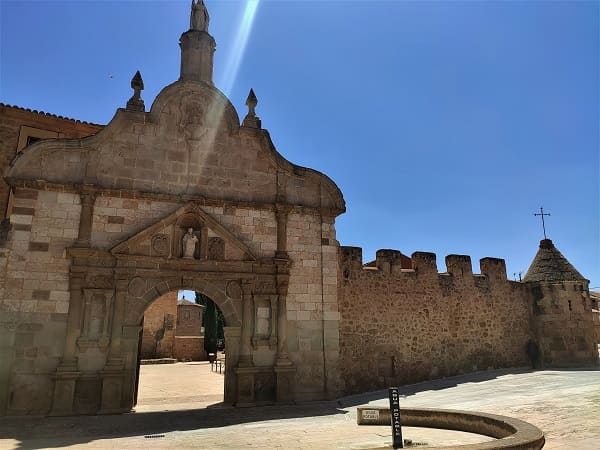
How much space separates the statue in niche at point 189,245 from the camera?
37.3 feet

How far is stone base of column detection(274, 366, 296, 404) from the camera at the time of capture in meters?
11.2

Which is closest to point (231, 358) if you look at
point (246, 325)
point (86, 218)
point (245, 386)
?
point (245, 386)

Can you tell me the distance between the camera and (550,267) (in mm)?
17531

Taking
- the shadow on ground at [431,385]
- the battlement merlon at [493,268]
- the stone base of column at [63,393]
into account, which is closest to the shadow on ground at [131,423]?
the stone base of column at [63,393]

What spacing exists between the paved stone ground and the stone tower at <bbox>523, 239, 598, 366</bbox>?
2806 millimetres

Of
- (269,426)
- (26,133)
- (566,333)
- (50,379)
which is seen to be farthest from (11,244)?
(566,333)

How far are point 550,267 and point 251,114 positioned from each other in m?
12.5

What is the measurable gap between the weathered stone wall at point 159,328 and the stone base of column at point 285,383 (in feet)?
54.7

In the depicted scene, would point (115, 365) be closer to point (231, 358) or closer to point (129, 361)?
point (129, 361)

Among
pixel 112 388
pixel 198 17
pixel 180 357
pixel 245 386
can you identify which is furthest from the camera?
pixel 180 357

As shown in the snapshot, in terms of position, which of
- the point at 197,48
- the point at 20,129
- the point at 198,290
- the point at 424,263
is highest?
the point at 197,48

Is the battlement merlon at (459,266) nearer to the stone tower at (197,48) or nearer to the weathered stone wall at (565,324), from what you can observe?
the weathered stone wall at (565,324)

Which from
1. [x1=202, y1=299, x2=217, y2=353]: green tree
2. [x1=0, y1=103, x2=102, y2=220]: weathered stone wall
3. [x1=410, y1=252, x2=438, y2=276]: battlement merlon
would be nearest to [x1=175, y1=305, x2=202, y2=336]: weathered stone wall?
[x1=202, y1=299, x2=217, y2=353]: green tree

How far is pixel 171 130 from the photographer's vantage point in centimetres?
1209
